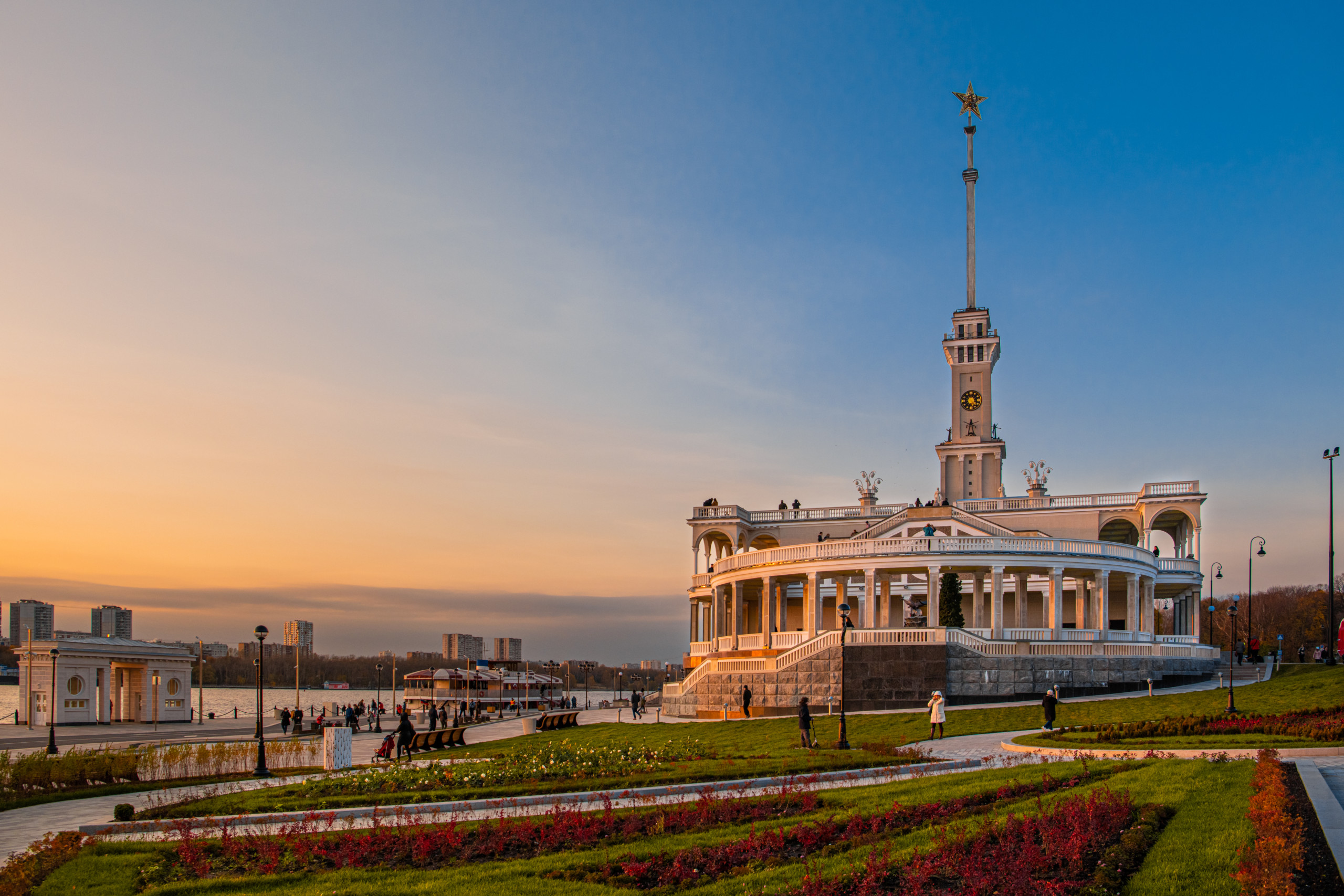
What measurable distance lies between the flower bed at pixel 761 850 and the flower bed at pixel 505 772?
29.9 ft

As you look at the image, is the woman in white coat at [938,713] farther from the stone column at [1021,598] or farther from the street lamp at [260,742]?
the stone column at [1021,598]

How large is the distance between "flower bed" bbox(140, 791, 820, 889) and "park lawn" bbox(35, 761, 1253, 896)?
1.40ft

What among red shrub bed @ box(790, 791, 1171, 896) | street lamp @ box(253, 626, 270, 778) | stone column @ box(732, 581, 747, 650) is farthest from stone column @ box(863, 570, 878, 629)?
red shrub bed @ box(790, 791, 1171, 896)

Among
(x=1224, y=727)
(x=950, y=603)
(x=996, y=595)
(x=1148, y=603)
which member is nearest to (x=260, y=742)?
(x=1224, y=727)

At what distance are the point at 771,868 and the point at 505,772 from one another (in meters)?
11.9

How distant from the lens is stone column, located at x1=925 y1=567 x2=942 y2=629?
51.9m

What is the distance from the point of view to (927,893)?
10.4 meters

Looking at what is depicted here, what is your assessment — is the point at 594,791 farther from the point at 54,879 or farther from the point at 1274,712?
the point at 1274,712

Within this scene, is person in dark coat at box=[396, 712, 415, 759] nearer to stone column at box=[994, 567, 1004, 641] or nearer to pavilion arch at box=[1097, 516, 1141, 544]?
stone column at box=[994, 567, 1004, 641]

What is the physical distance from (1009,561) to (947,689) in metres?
11.0

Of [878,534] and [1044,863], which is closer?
[1044,863]

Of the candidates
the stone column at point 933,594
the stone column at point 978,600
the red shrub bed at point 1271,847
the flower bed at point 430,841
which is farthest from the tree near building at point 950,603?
the red shrub bed at point 1271,847

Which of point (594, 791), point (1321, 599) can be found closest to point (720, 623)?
point (594, 791)

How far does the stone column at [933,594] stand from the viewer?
170 ft
